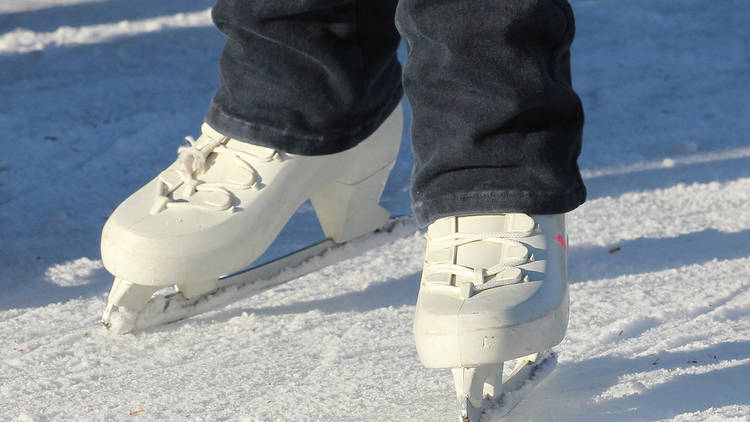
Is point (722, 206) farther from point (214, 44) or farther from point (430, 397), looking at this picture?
point (214, 44)

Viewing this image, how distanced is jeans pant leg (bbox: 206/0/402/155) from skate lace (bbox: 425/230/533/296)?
284 millimetres

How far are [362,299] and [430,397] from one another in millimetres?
323

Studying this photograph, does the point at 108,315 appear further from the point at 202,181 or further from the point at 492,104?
the point at 492,104

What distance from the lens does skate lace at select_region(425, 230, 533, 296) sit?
3.15 feet

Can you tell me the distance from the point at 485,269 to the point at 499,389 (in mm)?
130

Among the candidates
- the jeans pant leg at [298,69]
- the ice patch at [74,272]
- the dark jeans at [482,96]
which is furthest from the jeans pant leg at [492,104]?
the ice patch at [74,272]

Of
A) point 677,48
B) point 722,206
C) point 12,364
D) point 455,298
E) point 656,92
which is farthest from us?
point 677,48

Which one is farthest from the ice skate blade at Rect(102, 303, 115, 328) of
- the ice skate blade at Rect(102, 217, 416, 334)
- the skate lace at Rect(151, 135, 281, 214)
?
the skate lace at Rect(151, 135, 281, 214)

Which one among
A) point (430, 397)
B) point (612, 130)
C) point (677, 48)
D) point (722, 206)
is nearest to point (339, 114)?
point (430, 397)

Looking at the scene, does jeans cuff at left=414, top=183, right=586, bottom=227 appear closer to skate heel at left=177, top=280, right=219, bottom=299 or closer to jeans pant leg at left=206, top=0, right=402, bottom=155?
jeans pant leg at left=206, top=0, right=402, bottom=155

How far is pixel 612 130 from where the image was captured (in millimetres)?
2064

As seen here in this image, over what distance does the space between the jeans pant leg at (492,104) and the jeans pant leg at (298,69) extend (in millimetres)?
177

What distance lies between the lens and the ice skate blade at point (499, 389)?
934 mm

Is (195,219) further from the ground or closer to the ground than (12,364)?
further from the ground
